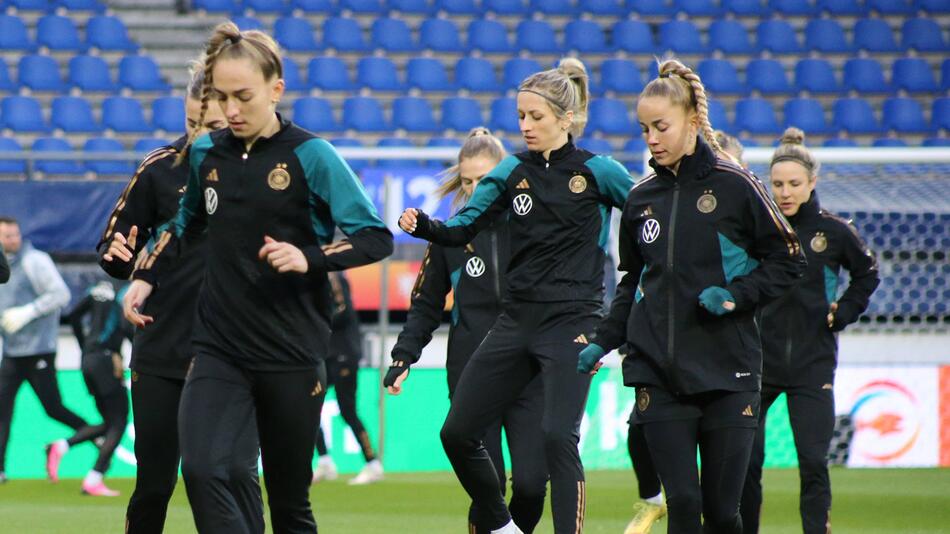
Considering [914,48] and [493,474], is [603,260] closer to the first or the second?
[493,474]

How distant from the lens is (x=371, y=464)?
12.8m

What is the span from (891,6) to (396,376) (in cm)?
1662

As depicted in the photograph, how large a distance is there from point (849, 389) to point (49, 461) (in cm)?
714

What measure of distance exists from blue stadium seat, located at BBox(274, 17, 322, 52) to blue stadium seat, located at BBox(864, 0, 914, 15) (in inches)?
320

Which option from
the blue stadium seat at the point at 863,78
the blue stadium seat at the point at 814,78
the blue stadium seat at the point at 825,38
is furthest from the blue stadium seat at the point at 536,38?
the blue stadium seat at the point at 863,78

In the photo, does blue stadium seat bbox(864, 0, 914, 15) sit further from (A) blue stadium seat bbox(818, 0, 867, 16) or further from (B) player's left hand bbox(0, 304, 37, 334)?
(B) player's left hand bbox(0, 304, 37, 334)

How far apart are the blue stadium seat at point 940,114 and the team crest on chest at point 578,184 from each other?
14.5m

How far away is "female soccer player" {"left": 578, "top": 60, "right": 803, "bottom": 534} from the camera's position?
510 cm

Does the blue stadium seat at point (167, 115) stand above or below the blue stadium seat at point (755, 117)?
below

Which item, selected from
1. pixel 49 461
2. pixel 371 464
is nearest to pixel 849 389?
pixel 371 464

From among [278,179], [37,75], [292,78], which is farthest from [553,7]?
[278,179]

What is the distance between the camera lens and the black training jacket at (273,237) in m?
4.72

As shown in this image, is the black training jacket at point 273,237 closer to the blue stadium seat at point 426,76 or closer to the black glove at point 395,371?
the black glove at point 395,371

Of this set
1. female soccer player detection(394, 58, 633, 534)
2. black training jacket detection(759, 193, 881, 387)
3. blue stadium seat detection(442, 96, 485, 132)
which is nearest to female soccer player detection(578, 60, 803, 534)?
female soccer player detection(394, 58, 633, 534)
